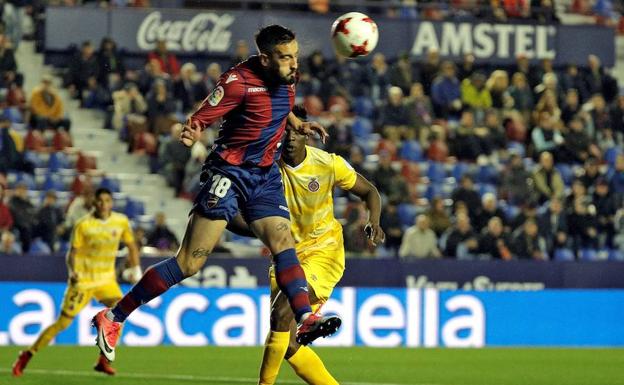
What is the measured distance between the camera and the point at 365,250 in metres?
20.3

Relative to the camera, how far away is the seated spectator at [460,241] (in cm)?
2055

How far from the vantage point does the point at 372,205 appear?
32.1ft

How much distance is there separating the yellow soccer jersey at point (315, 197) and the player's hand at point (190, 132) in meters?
1.81

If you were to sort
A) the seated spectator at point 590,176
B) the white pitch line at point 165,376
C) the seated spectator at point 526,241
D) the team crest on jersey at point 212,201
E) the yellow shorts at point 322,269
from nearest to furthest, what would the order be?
the team crest on jersey at point 212,201 < the yellow shorts at point 322,269 < the white pitch line at point 165,376 < the seated spectator at point 526,241 < the seated spectator at point 590,176

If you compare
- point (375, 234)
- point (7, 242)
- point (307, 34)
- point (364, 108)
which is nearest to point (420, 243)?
point (364, 108)

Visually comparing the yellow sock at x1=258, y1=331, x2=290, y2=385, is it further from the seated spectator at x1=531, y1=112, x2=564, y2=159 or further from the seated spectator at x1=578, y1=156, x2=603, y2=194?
the seated spectator at x1=531, y1=112, x2=564, y2=159

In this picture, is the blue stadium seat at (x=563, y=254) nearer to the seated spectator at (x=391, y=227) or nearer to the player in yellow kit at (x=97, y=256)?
the seated spectator at (x=391, y=227)

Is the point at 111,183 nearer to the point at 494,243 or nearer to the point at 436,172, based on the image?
the point at 436,172

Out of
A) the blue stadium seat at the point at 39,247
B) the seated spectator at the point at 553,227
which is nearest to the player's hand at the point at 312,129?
the blue stadium seat at the point at 39,247

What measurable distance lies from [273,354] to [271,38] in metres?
1.97

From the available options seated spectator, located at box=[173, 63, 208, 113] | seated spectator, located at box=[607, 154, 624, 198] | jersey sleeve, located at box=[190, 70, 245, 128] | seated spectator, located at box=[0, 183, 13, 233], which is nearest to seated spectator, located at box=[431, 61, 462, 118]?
seated spectator, located at box=[607, 154, 624, 198]

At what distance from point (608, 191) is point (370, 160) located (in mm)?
3714

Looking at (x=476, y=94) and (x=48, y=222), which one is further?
(x=476, y=94)

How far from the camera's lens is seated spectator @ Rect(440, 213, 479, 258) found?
2055 cm
